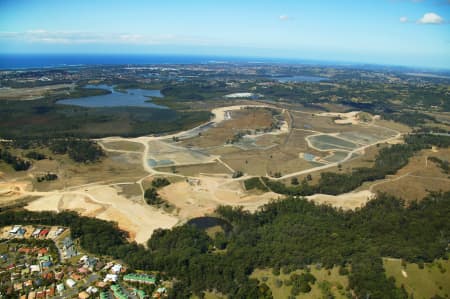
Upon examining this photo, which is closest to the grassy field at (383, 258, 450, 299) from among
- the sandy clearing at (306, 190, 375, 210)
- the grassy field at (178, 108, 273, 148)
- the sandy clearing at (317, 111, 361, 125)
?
the sandy clearing at (306, 190, 375, 210)

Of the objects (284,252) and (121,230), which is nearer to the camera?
(284,252)

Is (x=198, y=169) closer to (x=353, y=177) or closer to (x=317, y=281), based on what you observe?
(x=353, y=177)

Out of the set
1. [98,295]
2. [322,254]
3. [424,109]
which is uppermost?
[424,109]

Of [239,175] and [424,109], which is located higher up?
[424,109]

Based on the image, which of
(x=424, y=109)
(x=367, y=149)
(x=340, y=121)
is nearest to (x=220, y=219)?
(x=367, y=149)

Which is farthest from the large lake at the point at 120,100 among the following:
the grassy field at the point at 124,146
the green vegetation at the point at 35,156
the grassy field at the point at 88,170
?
the grassy field at the point at 88,170

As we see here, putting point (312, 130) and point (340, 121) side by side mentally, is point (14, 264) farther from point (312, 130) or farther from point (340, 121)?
point (340, 121)

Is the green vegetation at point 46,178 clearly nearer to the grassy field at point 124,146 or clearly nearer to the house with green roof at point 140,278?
the grassy field at point 124,146
